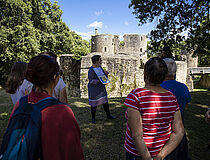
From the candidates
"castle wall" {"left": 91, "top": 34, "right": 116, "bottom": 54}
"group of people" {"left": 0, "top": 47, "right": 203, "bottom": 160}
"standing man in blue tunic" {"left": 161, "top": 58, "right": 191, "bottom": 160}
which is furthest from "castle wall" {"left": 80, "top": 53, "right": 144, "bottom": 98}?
"castle wall" {"left": 91, "top": 34, "right": 116, "bottom": 54}

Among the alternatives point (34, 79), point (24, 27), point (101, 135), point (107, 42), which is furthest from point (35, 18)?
point (34, 79)

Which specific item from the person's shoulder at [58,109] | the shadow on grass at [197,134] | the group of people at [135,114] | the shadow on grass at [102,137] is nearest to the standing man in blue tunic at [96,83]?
the shadow on grass at [102,137]

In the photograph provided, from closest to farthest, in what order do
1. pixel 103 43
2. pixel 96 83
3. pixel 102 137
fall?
pixel 102 137, pixel 96 83, pixel 103 43

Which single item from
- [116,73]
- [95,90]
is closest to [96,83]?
[95,90]

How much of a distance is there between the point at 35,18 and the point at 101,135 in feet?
52.2

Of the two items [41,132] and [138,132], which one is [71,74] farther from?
[41,132]

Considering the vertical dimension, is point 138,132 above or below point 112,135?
above

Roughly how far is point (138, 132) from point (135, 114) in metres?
0.17

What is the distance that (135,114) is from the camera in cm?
135

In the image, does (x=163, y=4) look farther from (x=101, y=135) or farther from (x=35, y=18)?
(x=35, y=18)

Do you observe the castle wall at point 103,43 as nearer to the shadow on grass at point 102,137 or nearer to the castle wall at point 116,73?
the castle wall at point 116,73

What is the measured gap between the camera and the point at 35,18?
51.1ft

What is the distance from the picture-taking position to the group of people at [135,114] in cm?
99

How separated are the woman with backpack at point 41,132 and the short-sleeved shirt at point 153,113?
603 mm
